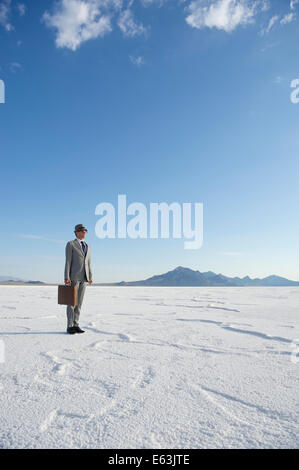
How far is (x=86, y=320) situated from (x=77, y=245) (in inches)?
63.5

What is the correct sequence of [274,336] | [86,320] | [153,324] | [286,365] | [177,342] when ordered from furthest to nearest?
[86,320]
[153,324]
[274,336]
[177,342]
[286,365]

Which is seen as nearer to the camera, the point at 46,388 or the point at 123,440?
the point at 123,440

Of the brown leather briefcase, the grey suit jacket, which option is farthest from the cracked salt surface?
the grey suit jacket

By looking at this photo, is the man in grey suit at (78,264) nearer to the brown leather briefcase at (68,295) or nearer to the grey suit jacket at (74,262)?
the grey suit jacket at (74,262)

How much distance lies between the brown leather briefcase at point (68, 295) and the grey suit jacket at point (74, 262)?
0.75 feet

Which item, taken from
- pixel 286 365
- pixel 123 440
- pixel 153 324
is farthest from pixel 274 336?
pixel 123 440

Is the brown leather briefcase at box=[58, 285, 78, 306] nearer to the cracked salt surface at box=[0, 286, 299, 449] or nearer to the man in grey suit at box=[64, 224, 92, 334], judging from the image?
the man in grey suit at box=[64, 224, 92, 334]

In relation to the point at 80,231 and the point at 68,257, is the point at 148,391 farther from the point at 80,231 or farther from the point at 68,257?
the point at 80,231

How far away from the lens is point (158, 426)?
4.93 feet

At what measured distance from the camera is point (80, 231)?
445 cm

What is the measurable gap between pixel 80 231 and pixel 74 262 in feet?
1.71

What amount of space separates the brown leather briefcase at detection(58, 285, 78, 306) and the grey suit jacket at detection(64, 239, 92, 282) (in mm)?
228

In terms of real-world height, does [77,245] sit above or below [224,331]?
above
